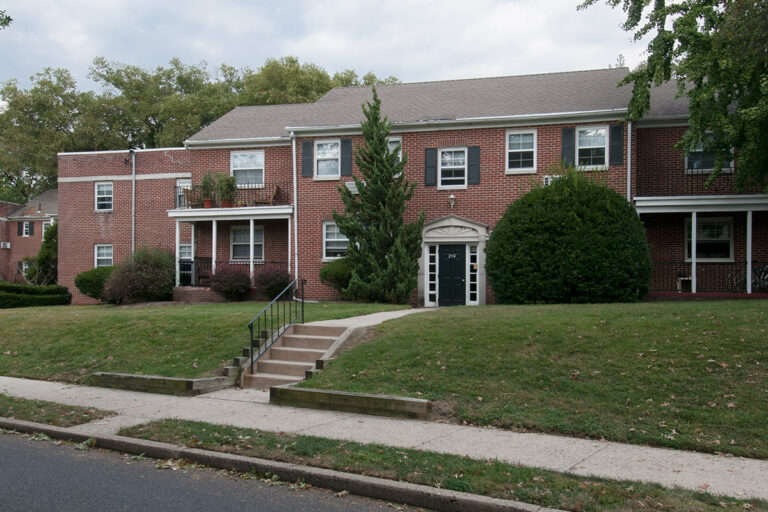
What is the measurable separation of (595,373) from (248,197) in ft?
57.2

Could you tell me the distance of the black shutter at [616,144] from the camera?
19.6 metres

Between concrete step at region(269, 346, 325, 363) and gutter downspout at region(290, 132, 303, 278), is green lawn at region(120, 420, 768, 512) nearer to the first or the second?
concrete step at region(269, 346, 325, 363)

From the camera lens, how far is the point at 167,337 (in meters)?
13.2

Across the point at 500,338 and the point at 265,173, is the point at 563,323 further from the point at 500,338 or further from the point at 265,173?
the point at 265,173

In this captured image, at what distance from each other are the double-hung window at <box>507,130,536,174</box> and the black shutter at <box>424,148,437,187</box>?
237cm

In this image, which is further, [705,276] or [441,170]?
[441,170]

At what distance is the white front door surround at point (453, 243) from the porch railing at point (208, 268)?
4.99 metres

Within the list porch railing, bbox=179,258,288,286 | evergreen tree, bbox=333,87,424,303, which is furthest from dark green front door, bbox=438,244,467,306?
porch railing, bbox=179,258,288,286

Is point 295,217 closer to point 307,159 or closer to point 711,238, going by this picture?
point 307,159

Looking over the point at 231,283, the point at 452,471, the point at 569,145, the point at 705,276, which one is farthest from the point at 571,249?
the point at 231,283

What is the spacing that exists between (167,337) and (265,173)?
38.6 ft

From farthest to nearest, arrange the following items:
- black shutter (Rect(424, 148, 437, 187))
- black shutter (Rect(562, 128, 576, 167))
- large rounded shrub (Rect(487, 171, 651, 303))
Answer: black shutter (Rect(424, 148, 437, 187)) < black shutter (Rect(562, 128, 576, 167)) < large rounded shrub (Rect(487, 171, 651, 303))

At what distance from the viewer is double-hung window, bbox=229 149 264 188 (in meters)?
24.0

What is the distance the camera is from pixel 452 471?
5.81 metres
